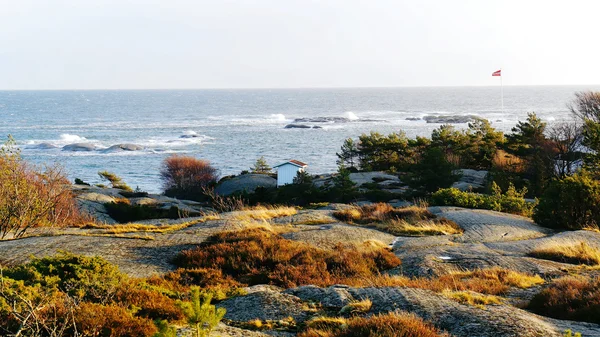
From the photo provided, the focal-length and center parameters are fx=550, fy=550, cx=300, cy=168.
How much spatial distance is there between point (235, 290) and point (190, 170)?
1788 inches

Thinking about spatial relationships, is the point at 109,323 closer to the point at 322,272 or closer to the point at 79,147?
the point at 322,272

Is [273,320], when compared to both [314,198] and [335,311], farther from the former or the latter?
[314,198]

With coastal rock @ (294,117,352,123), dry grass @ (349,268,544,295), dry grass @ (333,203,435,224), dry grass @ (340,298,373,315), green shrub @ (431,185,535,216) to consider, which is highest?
dry grass @ (340,298,373,315)

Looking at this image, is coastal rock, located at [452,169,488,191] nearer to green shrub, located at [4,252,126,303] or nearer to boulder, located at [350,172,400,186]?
boulder, located at [350,172,400,186]

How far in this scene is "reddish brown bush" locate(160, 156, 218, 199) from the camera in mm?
52219

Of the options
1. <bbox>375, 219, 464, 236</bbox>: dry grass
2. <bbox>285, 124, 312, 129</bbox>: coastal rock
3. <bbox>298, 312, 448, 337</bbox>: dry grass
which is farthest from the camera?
<bbox>285, 124, 312, 129</bbox>: coastal rock

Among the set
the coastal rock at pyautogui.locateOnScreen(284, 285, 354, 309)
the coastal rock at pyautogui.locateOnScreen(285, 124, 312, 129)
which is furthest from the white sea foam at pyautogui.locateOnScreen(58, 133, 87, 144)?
the coastal rock at pyautogui.locateOnScreen(284, 285, 354, 309)

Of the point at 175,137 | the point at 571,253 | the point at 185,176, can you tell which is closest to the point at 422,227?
the point at 571,253

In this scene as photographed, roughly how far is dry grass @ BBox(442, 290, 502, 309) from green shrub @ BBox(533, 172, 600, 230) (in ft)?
35.5

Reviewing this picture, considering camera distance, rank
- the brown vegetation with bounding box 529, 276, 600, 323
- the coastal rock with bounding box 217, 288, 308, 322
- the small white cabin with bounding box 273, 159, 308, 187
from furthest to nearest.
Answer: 1. the small white cabin with bounding box 273, 159, 308, 187
2. the brown vegetation with bounding box 529, 276, 600, 323
3. the coastal rock with bounding box 217, 288, 308, 322

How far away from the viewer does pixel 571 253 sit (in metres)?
13.5

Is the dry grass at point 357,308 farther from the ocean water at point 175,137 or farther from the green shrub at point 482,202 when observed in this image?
the ocean water at point 175,137

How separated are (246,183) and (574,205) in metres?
32.7

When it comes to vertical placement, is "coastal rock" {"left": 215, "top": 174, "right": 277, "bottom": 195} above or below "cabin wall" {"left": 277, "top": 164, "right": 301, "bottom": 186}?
below
